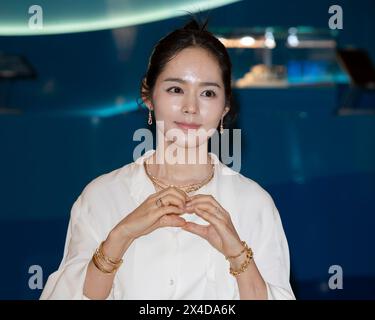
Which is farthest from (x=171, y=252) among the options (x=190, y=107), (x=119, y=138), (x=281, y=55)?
(x=281, y=55)

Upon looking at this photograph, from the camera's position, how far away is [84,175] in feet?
8.99

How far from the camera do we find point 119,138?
2738 mm

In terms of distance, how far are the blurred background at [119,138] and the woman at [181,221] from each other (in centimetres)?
82

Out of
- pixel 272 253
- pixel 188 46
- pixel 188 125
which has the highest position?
pixel 188 46

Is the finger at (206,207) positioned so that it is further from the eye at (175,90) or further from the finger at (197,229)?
the eye at (175,90)

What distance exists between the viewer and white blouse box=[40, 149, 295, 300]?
5.90 feet

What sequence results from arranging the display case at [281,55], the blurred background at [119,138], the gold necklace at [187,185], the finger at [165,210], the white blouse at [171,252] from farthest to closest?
the display case at [281,55] < the blurred background at [119,138] < the gold necklace at [187,185] < the white blouse at [171,252] < the finger at [165,210]

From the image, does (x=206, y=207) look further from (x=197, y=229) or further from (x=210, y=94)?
(x=210, y=94)

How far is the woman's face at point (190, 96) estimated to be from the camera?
1.83 m

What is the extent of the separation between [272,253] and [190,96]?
1.49 ft

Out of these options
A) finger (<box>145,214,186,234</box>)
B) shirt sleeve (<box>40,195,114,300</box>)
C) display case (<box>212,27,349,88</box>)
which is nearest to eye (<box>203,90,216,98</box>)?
finger (<box>145,214,186,234</box>)

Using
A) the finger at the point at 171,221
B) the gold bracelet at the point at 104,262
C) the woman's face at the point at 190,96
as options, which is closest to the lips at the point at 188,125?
the woman's face at the point at 190,96
